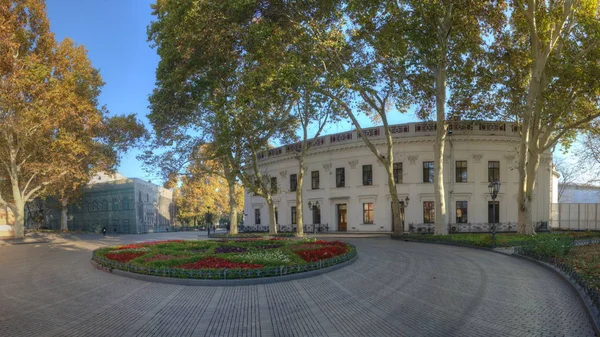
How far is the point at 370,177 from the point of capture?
110 ft

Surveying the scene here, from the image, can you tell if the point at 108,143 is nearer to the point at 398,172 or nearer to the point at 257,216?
the point at 257,216

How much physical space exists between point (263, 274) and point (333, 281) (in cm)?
184

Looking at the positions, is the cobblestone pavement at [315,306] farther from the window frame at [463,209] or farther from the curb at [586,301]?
the window frame at [463,209]

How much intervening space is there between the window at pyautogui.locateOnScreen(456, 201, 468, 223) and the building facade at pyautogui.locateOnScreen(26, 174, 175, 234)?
40.3 metres

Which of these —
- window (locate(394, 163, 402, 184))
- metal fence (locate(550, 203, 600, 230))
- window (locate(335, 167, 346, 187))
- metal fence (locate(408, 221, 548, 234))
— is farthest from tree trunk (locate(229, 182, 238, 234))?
metal fence (locate(550, 203, 600, 230))

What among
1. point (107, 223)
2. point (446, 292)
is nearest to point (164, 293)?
point (446, 292)

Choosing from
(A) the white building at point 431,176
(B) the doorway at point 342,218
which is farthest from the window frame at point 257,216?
(A) the white building at point 431,176

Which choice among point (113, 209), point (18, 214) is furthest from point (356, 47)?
point (113, 209)

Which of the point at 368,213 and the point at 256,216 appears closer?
the point at 368,213

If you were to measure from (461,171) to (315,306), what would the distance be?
93.7 feet

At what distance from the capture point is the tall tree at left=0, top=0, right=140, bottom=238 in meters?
23.6

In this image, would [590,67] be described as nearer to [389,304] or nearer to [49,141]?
[389,304]

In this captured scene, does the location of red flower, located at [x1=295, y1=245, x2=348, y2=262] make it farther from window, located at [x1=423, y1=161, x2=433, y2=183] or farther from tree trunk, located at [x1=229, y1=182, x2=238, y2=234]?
window, located at [x1=423, y1=161, x2=433, y2=183]

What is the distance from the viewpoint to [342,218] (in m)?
35.1
